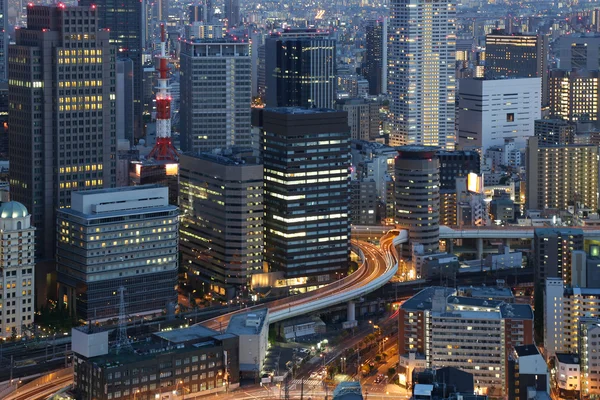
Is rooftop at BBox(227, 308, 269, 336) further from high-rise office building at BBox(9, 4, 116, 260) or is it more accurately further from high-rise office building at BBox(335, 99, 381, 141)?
high-rise office building at BBox(335, 99, 381, 141)

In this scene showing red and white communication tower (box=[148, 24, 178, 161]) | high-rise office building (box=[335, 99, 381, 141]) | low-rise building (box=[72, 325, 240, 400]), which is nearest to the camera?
low-rise building (box=[72, 325, 240, 400])

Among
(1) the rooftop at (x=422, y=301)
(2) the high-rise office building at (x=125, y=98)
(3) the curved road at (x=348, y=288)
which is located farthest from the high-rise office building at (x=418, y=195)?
(2) the high-rise office building at (x=125, y=98)

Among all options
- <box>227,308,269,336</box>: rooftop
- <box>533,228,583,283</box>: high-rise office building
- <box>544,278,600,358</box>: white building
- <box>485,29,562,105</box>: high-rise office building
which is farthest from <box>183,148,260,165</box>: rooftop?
<box>485,29,562,105</box>: high-rise office building

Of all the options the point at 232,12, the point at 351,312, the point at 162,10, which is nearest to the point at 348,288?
the point at 351,312

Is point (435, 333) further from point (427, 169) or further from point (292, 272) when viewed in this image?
point (427, 169)

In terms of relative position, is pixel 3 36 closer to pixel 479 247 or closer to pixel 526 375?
pixel 479 247

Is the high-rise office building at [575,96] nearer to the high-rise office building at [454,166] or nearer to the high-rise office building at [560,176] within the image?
the high-rise office building at [560,176]
